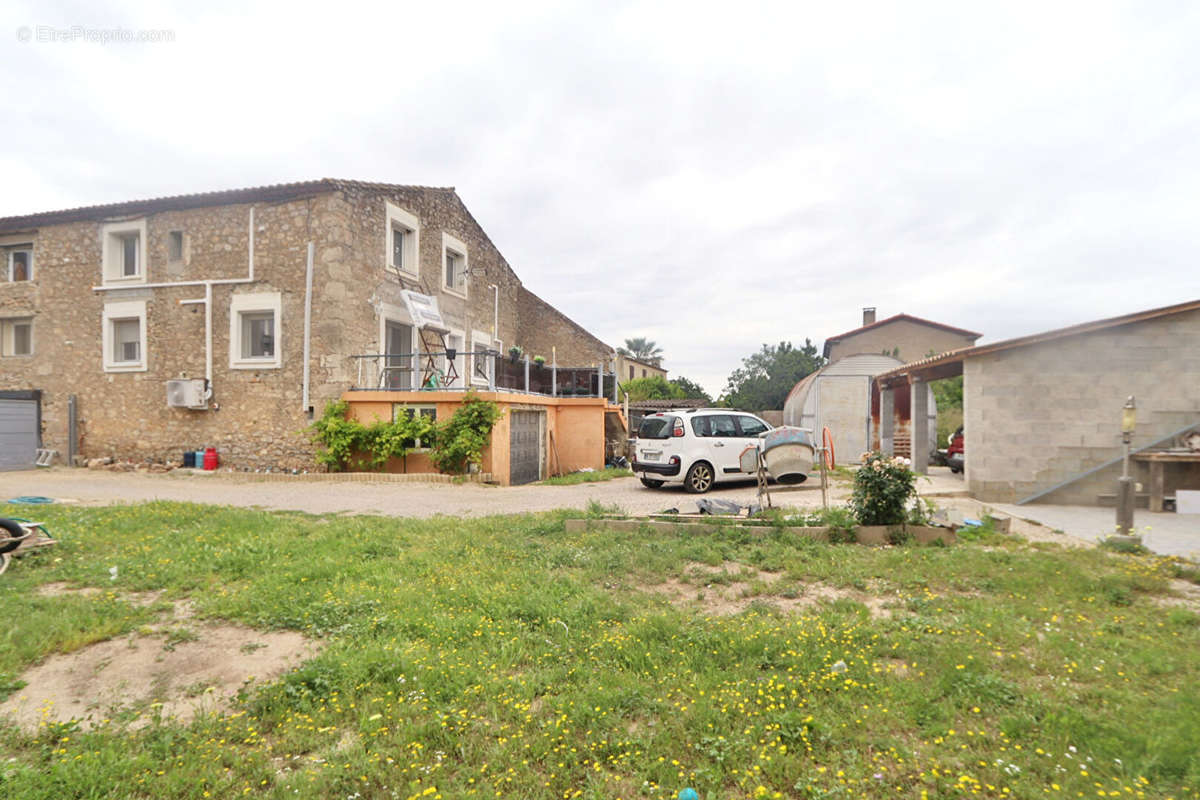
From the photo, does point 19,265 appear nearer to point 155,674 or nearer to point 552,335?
point 552,335

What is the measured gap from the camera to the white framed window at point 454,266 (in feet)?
64.0

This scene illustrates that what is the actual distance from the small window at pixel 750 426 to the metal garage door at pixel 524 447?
18.3 ft

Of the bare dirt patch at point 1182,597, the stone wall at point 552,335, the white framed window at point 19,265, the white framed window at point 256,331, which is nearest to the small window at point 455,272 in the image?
the stone wall at point 552,335

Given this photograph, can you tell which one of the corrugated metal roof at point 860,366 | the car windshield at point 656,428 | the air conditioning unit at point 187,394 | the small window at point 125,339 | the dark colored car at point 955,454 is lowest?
the dark colored car at point 955,454

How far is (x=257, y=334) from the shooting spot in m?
15.9

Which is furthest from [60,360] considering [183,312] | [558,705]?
[558,705]

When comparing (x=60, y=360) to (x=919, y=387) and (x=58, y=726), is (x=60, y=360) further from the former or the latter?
(x=919, y=387)

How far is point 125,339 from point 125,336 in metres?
0.08

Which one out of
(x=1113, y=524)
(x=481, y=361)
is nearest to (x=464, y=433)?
(x=481, y=361)

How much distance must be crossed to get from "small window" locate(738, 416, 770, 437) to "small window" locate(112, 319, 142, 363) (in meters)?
16.5

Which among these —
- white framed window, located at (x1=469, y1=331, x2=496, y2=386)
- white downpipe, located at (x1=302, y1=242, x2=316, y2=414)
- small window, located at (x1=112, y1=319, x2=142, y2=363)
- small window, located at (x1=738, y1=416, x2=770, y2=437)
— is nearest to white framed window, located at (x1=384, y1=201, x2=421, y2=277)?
white downpipe, located at (x1=302, y1=242, x2=316, y2=414)

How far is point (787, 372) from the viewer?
113 feet

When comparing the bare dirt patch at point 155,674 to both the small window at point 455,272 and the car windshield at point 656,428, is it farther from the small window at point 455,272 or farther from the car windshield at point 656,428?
the small window at point 455,272

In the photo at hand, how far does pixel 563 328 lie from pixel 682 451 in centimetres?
1398
